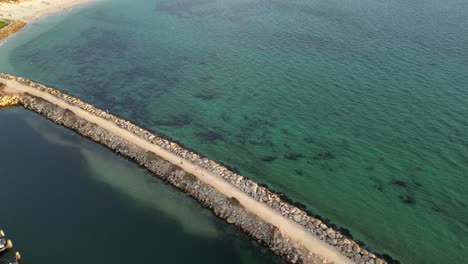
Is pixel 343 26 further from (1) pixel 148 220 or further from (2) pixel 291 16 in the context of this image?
(1) pixel 148 220

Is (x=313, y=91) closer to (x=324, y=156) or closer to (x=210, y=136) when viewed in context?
(x=324, y=156)

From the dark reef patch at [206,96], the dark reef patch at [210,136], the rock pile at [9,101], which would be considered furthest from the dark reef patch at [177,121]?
the rock pile at [9,101]

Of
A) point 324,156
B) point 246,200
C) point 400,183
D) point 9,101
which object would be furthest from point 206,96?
point 9,101

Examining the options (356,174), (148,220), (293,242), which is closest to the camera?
(293,242)

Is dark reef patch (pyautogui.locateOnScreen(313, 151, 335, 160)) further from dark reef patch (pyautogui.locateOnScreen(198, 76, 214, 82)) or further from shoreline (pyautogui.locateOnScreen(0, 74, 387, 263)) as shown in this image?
dark reef patch (pyautogui.locateOnScreen(198, 76, 214, 82))

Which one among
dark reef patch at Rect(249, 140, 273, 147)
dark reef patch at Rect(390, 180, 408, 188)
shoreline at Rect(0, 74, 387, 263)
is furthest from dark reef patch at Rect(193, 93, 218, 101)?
dark reef patch at Rect(390, 180, 408, 188)

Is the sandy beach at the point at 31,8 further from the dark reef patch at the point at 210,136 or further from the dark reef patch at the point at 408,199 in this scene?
the dark reef patch at the point at 408,199

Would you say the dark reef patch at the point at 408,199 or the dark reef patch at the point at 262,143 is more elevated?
the dark reef patch at the point at 408,199

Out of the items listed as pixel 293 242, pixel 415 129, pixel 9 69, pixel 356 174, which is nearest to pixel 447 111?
pixel 415 129
